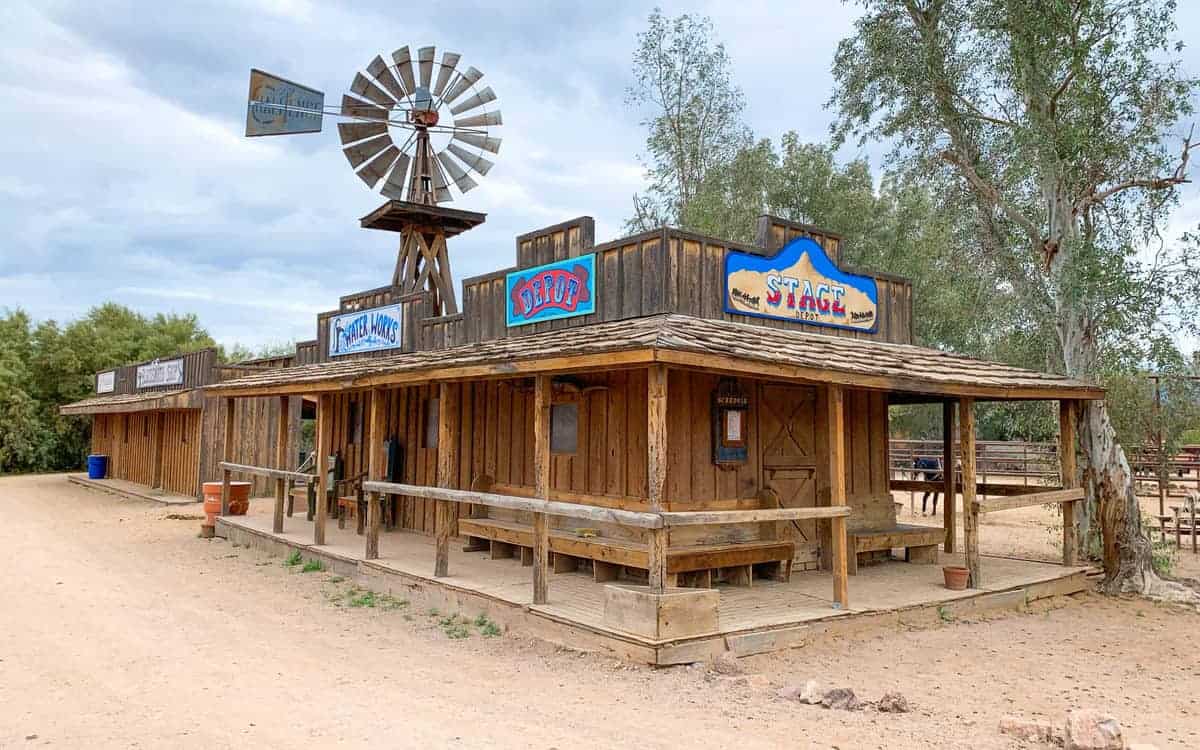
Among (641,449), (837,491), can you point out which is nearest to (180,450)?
(641,449)

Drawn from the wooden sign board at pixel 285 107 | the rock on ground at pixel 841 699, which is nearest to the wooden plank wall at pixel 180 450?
the wooden sign board at pixel 285 107

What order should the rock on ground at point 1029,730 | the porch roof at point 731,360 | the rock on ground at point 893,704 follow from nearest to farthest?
the rock on ground at point 1029,730 → the rock on ground at point 893,704 → the porch roof at point 731,360

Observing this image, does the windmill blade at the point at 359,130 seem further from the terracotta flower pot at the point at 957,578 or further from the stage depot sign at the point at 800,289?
the terracotta flower pot at the point at 957,578

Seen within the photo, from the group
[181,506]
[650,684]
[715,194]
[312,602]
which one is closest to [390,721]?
[650,684]

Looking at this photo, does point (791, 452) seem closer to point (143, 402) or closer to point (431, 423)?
point (431, 423)

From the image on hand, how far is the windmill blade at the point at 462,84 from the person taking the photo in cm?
1653

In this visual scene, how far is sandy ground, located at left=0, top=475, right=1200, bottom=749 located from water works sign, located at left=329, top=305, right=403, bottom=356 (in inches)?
195

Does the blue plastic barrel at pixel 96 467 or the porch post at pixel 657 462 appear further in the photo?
the blue plastic barrel at pixel 96 467

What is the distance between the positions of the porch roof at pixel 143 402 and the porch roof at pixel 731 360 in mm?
10845

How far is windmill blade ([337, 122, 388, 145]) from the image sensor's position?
16172 mm

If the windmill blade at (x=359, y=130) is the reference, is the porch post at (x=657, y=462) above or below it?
below

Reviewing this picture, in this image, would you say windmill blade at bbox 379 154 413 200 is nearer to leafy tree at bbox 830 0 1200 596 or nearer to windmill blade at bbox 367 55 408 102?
windmill blade at bbox 367 55 408 102

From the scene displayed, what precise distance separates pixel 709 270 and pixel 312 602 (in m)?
5.68

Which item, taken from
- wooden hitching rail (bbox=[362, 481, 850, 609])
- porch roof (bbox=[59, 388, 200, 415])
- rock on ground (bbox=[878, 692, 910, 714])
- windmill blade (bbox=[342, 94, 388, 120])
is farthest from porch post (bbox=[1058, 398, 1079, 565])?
porch roof (bbox=[59, 388, 200, 415])
